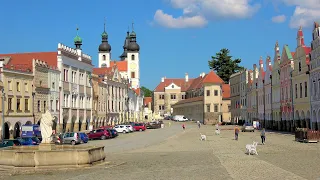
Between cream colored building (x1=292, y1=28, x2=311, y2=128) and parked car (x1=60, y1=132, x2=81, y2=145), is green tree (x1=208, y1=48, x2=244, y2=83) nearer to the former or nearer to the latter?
cream colored building (x1=292, y1=28, x2=311, y2=128)

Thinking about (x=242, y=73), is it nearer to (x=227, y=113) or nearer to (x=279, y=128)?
(x=227, y=113)

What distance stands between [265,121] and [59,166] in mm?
65781

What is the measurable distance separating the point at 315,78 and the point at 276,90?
64.5 ft

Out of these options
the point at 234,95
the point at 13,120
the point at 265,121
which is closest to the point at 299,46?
the point at 265,121

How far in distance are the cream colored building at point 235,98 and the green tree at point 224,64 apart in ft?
90.1

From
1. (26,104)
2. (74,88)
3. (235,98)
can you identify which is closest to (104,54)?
(235,98)

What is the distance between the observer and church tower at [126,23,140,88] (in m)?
164

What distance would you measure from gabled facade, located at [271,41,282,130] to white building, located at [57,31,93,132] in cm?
2821

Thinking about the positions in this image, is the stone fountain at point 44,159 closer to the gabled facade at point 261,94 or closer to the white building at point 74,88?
the white building at point 74,88

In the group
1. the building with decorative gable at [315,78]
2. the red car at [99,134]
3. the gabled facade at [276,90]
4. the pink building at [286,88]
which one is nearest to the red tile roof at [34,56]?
the red car at [99,134]

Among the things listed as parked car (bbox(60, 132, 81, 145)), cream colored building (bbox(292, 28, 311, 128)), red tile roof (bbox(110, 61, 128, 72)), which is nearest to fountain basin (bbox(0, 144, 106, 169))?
parked car (bbox(60, 132, 81, 145))

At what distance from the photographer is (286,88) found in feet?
236

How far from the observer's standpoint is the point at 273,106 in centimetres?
7962

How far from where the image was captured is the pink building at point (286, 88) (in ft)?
228
